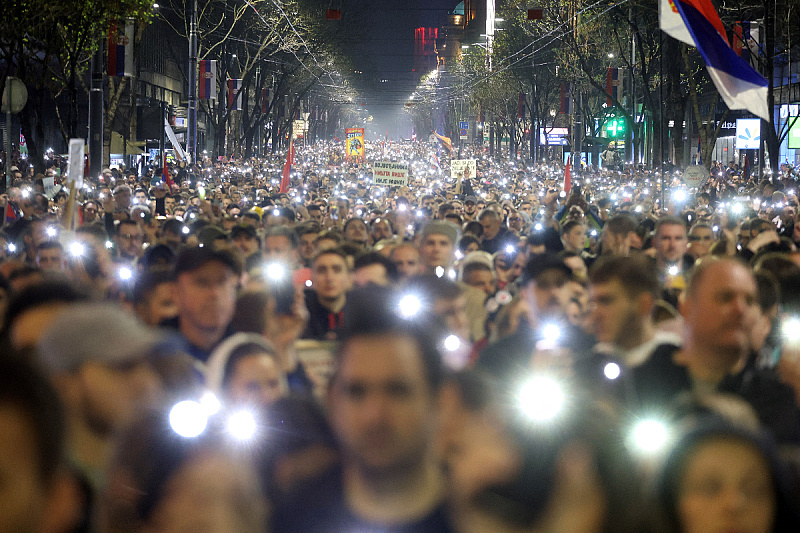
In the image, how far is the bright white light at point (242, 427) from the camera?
3188 mm

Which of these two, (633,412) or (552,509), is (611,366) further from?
(552,509)

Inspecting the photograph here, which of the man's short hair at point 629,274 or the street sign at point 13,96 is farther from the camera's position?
the street sign at point 13,96

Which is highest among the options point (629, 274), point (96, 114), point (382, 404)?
point (96, 114)

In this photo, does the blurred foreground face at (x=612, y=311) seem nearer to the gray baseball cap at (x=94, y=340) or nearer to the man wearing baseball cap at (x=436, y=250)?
the gray baseball cap at (x=94, y=340)

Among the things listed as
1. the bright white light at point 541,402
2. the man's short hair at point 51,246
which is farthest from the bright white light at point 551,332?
the man's short hair at point 51,246

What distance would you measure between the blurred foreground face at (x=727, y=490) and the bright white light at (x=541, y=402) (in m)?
0.40

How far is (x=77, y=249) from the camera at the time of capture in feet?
30.6

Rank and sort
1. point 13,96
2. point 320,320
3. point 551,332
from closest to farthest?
point 551,332 < point 320,320 < point 13,96

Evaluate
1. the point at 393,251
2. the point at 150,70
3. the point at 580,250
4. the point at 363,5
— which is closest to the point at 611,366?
the point at 393,251

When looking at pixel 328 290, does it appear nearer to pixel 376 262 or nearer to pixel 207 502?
pixel 376 262

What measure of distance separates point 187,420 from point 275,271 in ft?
14.7

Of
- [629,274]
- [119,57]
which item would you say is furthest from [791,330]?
[119,57]

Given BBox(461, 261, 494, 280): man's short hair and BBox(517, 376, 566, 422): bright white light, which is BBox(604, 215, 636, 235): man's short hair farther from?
BBox(517, 376, 566, 422): bright white light

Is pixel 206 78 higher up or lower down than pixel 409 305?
higher up
